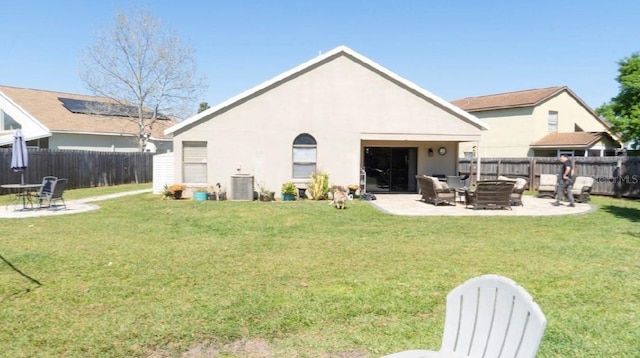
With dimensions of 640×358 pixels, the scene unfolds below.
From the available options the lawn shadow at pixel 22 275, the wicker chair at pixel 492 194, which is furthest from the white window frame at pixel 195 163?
the wicker chair at pixel 492 194

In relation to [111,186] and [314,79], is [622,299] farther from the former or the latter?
[111,186]

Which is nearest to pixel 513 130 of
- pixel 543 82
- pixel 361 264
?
pixel 543 82

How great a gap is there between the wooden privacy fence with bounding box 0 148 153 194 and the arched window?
13450mm

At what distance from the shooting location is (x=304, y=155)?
17250 mm

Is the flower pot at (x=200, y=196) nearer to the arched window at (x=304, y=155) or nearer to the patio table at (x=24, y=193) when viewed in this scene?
the arched window at (x=304, y=155)

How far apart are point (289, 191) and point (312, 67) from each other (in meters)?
5.31

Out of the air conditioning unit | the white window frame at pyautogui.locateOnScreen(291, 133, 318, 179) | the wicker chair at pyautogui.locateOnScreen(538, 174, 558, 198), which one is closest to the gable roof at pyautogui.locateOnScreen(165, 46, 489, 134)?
the white window frame at pyautogui.locateOnScreen(291, 133, 318, 179)

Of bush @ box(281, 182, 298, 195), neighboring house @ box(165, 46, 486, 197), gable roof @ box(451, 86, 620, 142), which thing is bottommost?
bush @ box(281, 182, 298, 195)

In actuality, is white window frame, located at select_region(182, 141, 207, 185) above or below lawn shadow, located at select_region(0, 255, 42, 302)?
above

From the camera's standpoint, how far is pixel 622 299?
5.16m

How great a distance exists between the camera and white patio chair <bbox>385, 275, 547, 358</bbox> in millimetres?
2102

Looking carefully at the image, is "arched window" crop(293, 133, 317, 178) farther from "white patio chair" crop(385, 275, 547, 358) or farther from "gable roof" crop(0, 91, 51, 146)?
"gable roof" crop(0, 91, 51, 146)

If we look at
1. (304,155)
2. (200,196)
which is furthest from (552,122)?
(200,196)

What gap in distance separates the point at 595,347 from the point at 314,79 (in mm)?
14780
